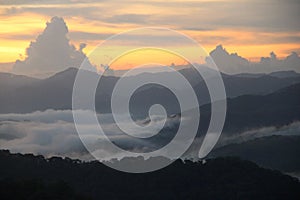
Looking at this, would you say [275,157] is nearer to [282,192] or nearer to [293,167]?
[293,167]

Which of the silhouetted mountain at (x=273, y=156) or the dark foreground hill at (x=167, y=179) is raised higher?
the silhouetted mountain at (x=273, y=156)

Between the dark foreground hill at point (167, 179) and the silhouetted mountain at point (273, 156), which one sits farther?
the silhouetted mountain at point (273, 156)

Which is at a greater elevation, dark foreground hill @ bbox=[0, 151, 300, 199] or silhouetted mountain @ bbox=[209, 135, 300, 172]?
silhouetted mountain @ bbox=[209, 135, 300, 172]

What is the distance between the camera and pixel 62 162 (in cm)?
10038

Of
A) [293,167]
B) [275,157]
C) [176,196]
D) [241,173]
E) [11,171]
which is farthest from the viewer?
[275,157]

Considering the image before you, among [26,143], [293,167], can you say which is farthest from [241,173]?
[26,143]

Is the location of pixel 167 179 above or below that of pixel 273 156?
below

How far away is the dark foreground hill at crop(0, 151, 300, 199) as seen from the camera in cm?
8706

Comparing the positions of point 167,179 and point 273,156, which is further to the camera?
point 273,156

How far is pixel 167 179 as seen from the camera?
95312 mm

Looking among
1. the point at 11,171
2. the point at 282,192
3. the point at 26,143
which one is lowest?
the point at 282,192

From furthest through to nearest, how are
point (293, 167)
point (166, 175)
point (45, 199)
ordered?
point (293, 167) → point (166, 175) → point (45, 199)

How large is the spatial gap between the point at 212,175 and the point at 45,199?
46.6 metres

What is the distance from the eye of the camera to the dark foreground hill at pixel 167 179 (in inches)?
3428
